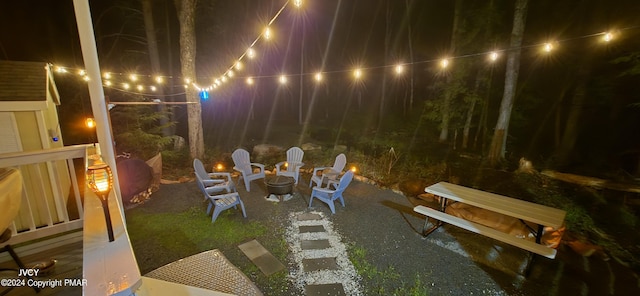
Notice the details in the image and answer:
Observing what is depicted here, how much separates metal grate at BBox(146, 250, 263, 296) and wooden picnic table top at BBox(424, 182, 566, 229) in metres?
2.70

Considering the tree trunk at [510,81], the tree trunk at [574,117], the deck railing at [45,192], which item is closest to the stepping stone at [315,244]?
the deck railing at [45,192]

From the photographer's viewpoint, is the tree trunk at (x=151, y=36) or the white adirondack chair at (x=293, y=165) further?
the tree trunk at (x=151, y=36)

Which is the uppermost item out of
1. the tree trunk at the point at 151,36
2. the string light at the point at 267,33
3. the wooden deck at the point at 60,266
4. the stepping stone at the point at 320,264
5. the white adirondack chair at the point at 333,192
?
the tree trunk at the point at 151,36

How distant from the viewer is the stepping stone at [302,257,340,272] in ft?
8.62

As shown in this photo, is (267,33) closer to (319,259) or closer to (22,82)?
(319,259)

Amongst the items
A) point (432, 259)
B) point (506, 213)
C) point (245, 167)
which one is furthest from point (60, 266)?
point (506, 213)

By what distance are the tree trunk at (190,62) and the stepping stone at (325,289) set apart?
5.24m

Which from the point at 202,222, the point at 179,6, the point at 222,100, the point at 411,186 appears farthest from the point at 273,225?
the point at 222,100

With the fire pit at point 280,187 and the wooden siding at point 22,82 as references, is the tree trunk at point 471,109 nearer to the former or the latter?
the fire pit at point 280,187

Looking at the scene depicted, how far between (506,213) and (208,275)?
3.09 metres

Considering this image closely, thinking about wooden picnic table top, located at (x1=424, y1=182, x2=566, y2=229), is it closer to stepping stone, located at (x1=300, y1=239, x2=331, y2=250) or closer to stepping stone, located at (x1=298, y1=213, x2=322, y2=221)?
stepping stone, located at (x1=300, y1=239, x2=331, y2=250)

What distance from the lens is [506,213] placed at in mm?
2629

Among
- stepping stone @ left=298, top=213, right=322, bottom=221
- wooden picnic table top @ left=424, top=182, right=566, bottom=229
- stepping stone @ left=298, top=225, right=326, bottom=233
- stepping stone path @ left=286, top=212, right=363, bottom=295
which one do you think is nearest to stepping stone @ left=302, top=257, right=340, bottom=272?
stepping stone path @ left=286, top=212, right=363, bottom=295

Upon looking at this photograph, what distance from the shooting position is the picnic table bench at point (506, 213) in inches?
95.3
